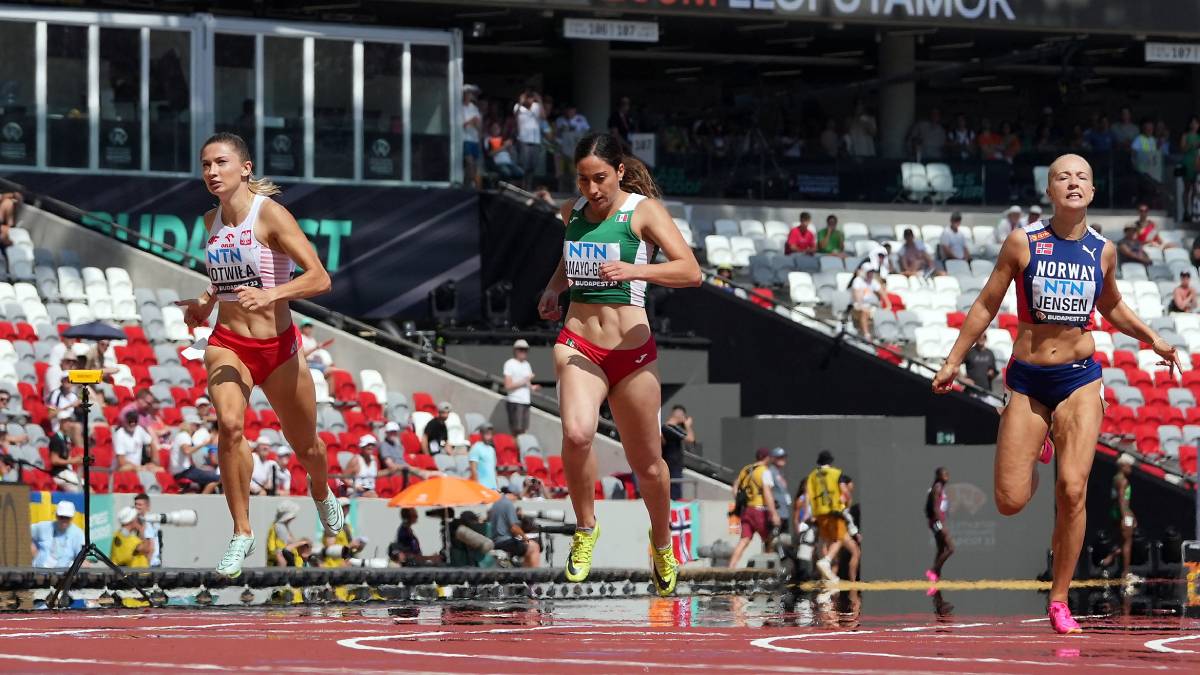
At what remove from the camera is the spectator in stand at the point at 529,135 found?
31.5 metres

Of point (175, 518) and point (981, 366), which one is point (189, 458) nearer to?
point (175, 518)

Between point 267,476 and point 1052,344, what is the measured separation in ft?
38.6

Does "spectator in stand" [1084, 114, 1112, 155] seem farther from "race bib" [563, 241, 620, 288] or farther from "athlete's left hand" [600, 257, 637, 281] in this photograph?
"athlete's left hand" [600, 257, 637, 281]

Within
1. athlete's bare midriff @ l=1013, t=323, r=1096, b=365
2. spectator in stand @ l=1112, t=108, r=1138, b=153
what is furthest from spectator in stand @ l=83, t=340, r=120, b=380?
spectator in stand @ l=1112, t=108, r=1138, b=153

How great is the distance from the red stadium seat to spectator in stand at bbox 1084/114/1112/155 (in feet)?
49.4

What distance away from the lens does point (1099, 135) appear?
122 feet

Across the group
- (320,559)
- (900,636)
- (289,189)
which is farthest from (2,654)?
(289,189)

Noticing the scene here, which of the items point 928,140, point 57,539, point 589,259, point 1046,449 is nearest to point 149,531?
point 57,539

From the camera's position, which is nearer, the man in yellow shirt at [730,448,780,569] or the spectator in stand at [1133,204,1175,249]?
the man in yellow shirt at [730,448,780,569]

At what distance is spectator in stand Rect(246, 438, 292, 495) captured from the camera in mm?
20453

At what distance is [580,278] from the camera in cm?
1013

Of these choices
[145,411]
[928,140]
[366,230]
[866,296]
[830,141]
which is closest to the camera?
[145,411]

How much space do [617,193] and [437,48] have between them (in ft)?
73.4

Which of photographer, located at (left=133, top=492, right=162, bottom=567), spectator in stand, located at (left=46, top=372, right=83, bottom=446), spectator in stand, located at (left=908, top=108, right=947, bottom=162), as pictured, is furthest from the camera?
spectator in stand, located at (left=908, top=108, right=947, bottom=162)
